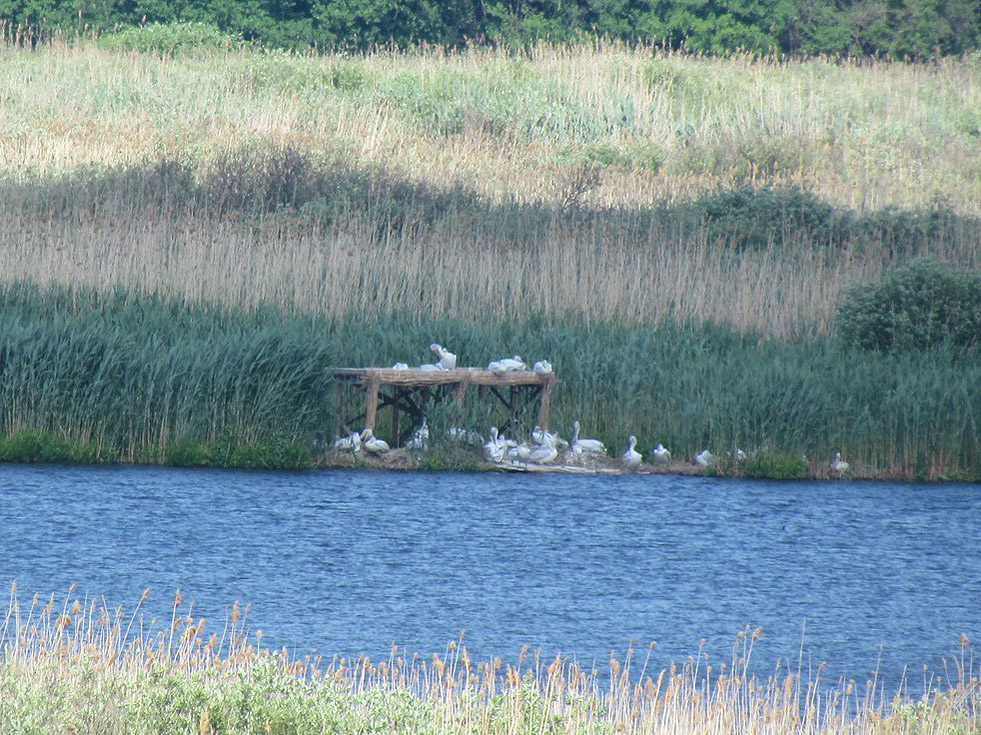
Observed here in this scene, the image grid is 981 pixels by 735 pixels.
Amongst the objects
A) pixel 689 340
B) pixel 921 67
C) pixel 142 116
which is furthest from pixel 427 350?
pixel 921 67

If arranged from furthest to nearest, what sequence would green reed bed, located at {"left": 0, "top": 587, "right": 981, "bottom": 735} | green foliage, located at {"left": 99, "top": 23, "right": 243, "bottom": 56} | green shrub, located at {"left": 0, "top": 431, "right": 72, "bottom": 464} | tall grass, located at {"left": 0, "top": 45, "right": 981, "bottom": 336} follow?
green foliage, located at {"left": 99, "top": 23, "right": 243, "bottom": 56}
tall grass, located at {"left": 0, "top": 45, "right": 981, "bottom": 336}
green shrub, located at {"left": 0, "top": 431, "right": 72, "bottom": 464}
green reed bed, located at {"left": 0, "top": 587, "right": 981, "bottom": 735}

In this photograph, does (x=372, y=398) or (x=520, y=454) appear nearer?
(x=372, y=398)

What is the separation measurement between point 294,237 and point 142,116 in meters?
11.2

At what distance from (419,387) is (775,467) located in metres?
3.55

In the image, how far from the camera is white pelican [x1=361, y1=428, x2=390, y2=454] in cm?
1551

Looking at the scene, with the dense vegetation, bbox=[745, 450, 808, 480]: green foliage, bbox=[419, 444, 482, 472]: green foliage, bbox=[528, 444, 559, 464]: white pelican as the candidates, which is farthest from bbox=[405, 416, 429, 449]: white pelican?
bbox=[745, 450, 808, 480]: green foliage

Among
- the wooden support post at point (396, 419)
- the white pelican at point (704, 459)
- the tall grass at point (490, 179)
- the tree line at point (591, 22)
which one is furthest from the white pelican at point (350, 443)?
the tree line at point (591, 22)

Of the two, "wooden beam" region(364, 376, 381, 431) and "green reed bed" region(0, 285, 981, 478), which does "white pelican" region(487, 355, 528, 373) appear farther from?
"wooden beam" region(364, 376, 381, 431)

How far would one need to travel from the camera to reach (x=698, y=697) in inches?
298

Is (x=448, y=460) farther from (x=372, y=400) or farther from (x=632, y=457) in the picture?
(x=632, y=457)

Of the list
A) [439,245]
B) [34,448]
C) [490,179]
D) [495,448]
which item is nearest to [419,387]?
[495,448]

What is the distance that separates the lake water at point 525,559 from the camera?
1007 centimetres

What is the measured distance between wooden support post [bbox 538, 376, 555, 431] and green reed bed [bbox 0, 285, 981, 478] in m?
0.47

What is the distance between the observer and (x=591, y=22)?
44938mm
